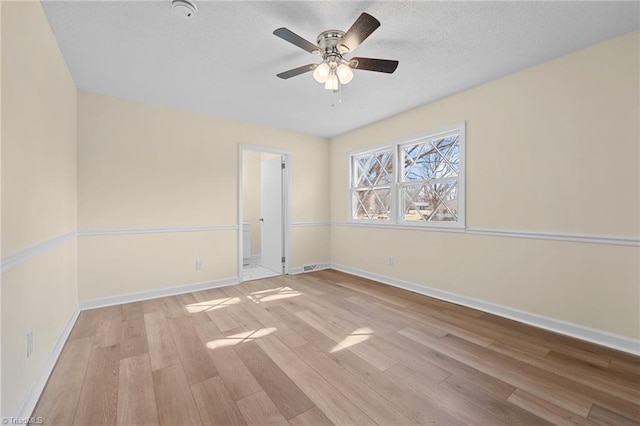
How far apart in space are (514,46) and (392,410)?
109 inches

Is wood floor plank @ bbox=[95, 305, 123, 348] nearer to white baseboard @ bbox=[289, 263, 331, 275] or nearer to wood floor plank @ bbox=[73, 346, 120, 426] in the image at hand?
wood floor plank @ bbox=[73, 346, 120, 426]

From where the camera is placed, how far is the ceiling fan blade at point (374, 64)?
192cm

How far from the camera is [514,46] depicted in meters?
2.13

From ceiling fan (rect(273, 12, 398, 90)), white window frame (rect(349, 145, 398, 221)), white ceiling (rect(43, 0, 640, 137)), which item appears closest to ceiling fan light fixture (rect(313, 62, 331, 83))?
ceiling fan (rect(273, 12, 398, 90))

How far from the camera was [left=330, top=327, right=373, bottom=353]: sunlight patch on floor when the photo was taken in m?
2.10

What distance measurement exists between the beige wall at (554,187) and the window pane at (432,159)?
22cm

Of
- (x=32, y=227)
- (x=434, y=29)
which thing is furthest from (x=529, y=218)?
(x=32, y=227)

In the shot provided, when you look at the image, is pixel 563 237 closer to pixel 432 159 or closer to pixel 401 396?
pixel 432 159

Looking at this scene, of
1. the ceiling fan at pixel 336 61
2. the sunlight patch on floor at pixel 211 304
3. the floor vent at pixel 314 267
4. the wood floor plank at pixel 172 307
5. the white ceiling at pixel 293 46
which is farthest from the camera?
the floor vent at pixel 314 267

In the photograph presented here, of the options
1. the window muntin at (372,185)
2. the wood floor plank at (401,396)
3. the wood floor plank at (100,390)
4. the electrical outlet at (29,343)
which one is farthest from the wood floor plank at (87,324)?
the window muntin at (372,185)

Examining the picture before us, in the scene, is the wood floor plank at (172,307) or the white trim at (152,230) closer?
the wood floor plank at (172,307)

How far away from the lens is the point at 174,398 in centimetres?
154

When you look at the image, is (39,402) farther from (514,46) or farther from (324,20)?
(514,46)

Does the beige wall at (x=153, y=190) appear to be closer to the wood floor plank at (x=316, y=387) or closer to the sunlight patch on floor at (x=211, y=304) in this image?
the sunlight patch on floor at (x=211, y=304)
